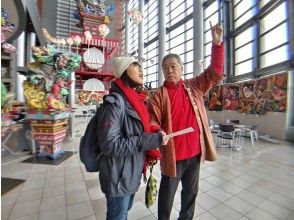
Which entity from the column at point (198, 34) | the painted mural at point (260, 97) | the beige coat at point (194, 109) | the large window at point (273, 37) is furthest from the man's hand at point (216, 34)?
the column at point (198, 34)

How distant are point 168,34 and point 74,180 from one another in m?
15.7

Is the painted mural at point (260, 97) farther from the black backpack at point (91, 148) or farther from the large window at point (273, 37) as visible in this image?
the black backpack at point (91, 148)

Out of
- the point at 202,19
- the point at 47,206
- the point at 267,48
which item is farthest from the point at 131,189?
the point at 202,19

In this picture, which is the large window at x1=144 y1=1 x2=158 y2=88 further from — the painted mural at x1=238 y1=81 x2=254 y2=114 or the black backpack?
the black backpack

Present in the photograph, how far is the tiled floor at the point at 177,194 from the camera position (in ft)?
7.83

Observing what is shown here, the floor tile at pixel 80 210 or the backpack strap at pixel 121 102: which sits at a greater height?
the backpack strap at pixel 121 102

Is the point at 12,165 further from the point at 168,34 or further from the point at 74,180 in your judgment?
the point at 168,34

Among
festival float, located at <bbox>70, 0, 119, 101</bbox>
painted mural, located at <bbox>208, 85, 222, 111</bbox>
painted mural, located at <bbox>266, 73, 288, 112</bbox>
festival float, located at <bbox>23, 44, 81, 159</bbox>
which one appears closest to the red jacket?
festival float, located at <bbox>23, 44, 81, 159</bbox>

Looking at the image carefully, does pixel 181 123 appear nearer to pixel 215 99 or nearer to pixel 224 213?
pixel 224 213

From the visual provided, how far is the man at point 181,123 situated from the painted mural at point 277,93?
251 inches

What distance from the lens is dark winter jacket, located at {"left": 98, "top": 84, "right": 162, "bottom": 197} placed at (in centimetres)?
122

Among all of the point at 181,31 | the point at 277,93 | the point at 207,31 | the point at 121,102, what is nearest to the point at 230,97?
the point at 277,93

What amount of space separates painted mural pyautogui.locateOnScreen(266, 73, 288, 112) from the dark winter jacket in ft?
23.6

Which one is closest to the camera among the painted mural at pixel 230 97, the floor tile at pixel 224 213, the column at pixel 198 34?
the floor tile at pixel 224 213
